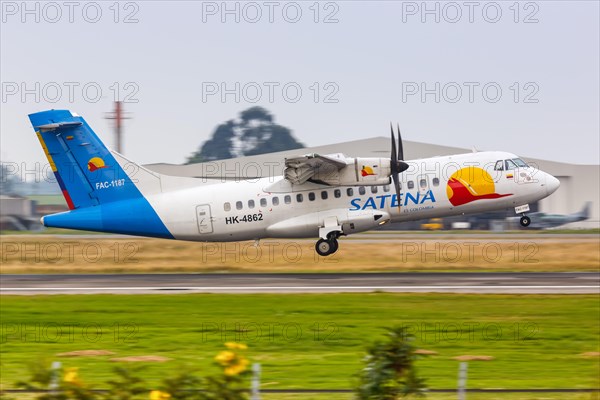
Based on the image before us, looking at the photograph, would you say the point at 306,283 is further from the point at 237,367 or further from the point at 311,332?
the point at 237,367

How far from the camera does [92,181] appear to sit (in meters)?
34.4

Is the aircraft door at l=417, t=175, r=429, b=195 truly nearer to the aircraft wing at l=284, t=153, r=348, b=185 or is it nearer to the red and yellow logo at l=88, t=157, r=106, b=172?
the aircraft wing at l=284, t=153, r=348, b=185

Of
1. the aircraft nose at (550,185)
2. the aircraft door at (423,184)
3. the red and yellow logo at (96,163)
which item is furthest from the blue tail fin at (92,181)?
the aircraft nose at (550,185)

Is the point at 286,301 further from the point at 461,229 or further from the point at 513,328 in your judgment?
the point at 461,229

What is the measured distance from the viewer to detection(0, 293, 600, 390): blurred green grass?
57.2 feet

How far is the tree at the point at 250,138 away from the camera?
110625 millimetres

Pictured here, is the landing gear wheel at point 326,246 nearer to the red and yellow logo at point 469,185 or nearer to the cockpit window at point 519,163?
the red and yellow logo at point 469,185

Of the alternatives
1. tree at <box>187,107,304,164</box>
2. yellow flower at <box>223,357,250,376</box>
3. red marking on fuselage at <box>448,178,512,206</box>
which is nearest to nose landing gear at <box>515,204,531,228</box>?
red marking on fuselage at <box>448,178,512,206</box>

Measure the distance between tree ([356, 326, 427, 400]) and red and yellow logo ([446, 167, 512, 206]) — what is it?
24056 mm

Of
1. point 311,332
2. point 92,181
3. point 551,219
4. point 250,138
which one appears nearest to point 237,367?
point 311,332

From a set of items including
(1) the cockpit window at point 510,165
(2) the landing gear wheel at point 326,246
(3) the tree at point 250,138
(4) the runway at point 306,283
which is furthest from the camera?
(3) the tree at point 250,138

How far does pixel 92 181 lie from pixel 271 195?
7.17 metres

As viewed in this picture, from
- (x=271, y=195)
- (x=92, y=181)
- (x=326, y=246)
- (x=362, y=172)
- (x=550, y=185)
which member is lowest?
(x=326, y=246)

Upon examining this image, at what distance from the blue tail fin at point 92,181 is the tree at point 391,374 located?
2519cm
